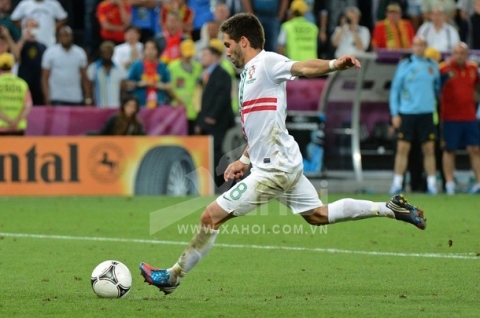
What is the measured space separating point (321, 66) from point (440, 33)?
43.5ft

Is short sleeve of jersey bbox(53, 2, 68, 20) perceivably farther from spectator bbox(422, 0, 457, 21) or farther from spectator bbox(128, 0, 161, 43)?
spectator bbox(422, 0, 457, 21)

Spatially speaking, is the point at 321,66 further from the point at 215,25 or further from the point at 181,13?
the point at 181,13

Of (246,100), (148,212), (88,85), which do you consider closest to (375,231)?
(148,212)

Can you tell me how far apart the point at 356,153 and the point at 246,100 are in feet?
37.8

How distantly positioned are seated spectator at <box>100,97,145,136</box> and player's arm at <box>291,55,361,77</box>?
10.7m

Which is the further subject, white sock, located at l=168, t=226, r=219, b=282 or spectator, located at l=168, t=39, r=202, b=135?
spectator, located at l=168, t=39, r=202, b=135

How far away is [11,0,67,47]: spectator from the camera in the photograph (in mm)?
20922

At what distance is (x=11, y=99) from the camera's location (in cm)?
1870

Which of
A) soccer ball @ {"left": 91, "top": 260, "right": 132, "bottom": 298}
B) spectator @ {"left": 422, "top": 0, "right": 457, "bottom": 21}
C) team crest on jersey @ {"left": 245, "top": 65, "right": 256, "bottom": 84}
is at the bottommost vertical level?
soccer ball @ {"left": 91, "top": 260, "right": 132, "bottom": 298}

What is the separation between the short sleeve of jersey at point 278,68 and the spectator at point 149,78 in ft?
37.6

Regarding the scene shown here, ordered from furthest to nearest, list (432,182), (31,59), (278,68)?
(31,59)
(432,182)
(278,68)

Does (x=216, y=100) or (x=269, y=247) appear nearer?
(x=269, y=247)

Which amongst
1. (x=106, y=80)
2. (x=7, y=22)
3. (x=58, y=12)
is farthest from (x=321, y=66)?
(x=58, y=12)

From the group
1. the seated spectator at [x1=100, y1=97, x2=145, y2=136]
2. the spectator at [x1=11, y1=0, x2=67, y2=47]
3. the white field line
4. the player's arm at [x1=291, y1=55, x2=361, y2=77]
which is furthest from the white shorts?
the spectator at [x1=11, y1=0, x2=67, y2=47]
